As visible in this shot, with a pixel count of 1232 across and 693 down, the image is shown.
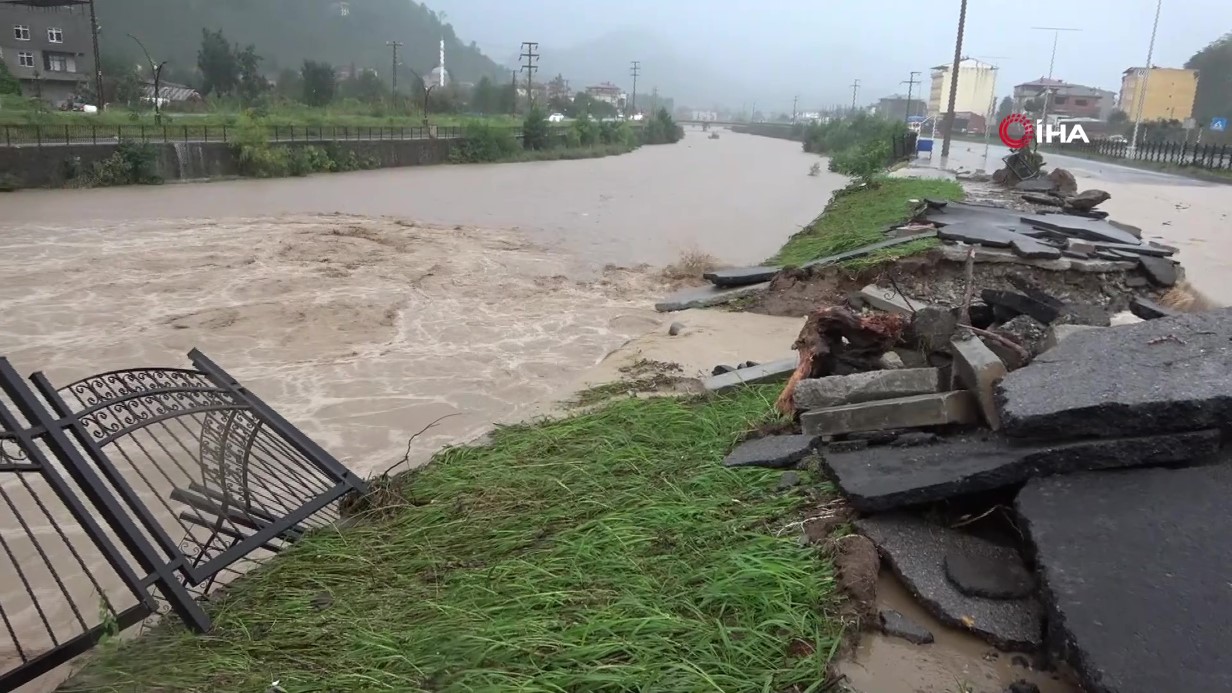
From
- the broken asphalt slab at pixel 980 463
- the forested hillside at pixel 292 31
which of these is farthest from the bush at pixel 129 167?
the forested hillside at pixel 292 31

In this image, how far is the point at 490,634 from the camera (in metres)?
3.02

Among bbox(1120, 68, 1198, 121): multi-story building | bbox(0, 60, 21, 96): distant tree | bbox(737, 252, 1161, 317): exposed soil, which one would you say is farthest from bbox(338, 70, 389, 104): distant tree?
bbox(737, 252, 1161, 317): exposed soil

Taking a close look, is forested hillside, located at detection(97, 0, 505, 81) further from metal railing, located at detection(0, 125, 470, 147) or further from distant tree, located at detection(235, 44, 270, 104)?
metal railing, located at detection(0, 125, 470, 147)

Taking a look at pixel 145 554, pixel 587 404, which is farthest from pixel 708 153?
pixel 145 554

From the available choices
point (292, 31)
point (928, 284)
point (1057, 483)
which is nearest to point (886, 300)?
point (928, 284)

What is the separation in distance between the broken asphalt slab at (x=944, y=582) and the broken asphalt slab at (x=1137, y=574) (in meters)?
0.17

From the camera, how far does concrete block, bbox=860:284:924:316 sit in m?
8.37

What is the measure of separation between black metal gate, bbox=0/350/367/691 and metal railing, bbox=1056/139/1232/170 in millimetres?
32712

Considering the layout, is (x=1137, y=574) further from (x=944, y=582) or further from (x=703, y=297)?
(x=703, y=297)

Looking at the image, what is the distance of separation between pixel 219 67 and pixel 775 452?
66189 mm

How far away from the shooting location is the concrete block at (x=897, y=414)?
13.0 ft

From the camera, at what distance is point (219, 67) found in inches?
2379

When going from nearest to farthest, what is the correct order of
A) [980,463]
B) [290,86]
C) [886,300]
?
[980,463] → [886,300] → [290,86]

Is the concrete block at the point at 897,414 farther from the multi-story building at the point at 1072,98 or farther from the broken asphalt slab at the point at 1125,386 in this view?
the multi-story building at the point at 1072,98
